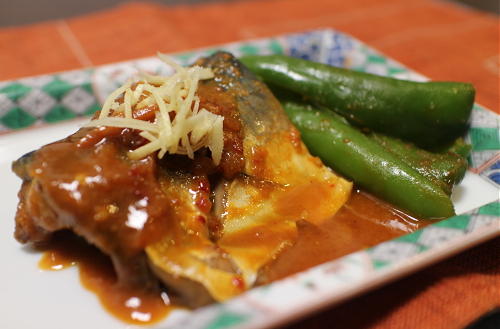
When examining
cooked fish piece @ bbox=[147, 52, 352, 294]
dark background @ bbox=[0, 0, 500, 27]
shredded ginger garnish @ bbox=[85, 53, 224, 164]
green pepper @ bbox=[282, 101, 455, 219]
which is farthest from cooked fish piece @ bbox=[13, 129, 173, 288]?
dark background @ bbox=[0, 0, 500, 27]

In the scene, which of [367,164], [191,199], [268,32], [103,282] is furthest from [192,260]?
[268,32]

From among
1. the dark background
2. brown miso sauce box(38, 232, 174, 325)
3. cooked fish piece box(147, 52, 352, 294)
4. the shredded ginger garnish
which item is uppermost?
the shredded ginger garnish

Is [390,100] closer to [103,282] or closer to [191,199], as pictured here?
[191,199]

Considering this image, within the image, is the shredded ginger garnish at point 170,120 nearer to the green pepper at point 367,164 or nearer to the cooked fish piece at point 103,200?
the cooked fish piece at point 103,200

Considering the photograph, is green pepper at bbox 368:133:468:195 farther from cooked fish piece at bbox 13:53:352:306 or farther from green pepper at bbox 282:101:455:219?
cooked fish piece at bbox 13:53:352:306

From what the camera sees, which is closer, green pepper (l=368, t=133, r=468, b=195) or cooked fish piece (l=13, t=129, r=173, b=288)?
cooked fish piece (l=13, t=129, r=173, b=288)

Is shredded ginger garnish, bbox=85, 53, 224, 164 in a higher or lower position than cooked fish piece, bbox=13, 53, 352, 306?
higher

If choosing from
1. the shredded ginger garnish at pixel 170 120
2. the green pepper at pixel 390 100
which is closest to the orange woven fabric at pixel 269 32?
the green pepper at pixel 390 100
